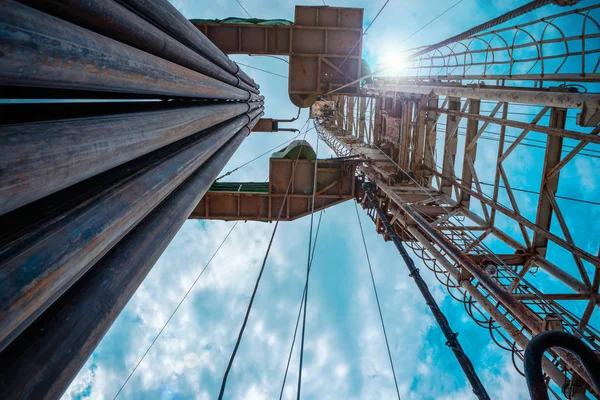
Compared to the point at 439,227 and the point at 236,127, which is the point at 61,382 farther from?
the point at 439,227

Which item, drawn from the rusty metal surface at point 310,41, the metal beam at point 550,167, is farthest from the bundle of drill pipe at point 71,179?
the rusty metal surface at point 310,41

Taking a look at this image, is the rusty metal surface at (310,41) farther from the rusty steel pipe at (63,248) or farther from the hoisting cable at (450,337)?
the rusty steel pipe at (63,248)

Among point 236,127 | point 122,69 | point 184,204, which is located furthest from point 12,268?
point 236,127

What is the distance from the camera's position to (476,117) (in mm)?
6699

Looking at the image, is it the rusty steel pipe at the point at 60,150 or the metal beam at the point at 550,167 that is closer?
the rusty steel pipe at the point at 60,150

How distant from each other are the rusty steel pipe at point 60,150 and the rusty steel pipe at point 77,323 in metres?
0.65

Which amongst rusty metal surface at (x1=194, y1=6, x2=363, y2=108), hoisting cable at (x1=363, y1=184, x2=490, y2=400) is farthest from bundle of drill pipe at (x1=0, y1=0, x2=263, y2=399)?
rusty metal surface at (x1=194, y1=6, x2=363, y2=108)

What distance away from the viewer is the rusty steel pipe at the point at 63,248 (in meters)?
1.15

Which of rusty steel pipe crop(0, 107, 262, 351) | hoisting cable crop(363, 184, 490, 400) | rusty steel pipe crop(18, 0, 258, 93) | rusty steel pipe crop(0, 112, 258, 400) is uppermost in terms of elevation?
rusty steel pipe crop(18, 0, 258, 93)

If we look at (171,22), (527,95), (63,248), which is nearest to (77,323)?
(63,248)

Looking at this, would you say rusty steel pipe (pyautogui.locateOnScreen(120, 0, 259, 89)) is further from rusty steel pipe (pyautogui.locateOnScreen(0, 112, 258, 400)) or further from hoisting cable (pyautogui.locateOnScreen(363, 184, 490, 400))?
hoisting cable (pyautogui.locateOnScreen(363, 184, 490, 400))

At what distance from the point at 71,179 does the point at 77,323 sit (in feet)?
2.38

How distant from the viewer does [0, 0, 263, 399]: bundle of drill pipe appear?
1.21 m

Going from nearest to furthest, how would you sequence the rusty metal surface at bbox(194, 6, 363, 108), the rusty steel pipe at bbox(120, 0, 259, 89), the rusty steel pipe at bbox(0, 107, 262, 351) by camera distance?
the rusty steel pipe at bbox(0, 107, 262, 351)
the rusty steel pipe at bbox(120, 0, 259, 89)
the rusty metal surface at bbox(194, 6, 363, 108)
